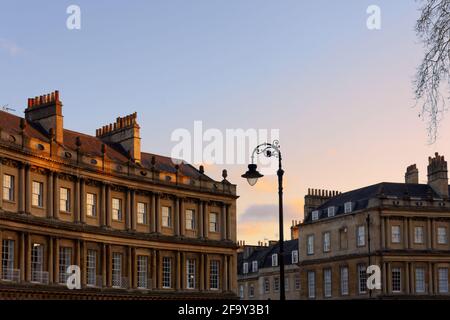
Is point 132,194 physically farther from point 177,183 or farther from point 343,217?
point 343,217

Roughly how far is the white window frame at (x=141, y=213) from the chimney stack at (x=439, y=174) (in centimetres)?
3213

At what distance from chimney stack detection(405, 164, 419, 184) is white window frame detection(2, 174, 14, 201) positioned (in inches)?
1768

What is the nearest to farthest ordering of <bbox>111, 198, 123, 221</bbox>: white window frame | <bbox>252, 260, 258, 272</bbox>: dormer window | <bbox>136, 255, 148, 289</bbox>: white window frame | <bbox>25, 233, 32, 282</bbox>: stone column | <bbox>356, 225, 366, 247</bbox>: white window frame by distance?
<bbox>25, 233, 32, 282</bbox>: stone column < <bbox>111, 198, 123, 221</bbox>: white window frame < <bbox>136, 255, 148, 289</bbox>: white window frame < <bbox>356, 225, 366, 247</bbox>: white window frame < <bbox>252, 260, 258, 272</bbox>: dormer window

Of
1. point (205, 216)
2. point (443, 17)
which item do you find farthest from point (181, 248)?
point (443, 17)

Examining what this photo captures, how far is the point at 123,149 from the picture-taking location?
64.0 metres

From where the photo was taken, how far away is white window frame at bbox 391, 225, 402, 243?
78062mm

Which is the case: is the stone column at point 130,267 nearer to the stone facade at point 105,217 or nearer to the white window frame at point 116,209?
the stone facade at point 105,217

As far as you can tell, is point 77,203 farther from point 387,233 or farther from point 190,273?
point 387,233

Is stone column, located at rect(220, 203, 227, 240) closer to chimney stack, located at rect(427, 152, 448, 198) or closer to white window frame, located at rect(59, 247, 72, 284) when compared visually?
white window frame, located at rect(59, 247, 72, 284)

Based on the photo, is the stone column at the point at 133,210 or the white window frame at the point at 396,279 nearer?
the stone column at the point at 133,210

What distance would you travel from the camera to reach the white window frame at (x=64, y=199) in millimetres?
54250

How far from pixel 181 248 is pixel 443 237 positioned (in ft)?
95.8

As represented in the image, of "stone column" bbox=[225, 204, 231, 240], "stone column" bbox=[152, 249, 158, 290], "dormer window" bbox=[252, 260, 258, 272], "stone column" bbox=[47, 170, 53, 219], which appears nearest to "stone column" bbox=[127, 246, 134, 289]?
"stone column" bbox=[152, 249, 158, 290]

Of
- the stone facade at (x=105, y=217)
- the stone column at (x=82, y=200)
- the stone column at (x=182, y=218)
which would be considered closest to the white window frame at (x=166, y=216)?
the stone facade at (x=105, y=217)
